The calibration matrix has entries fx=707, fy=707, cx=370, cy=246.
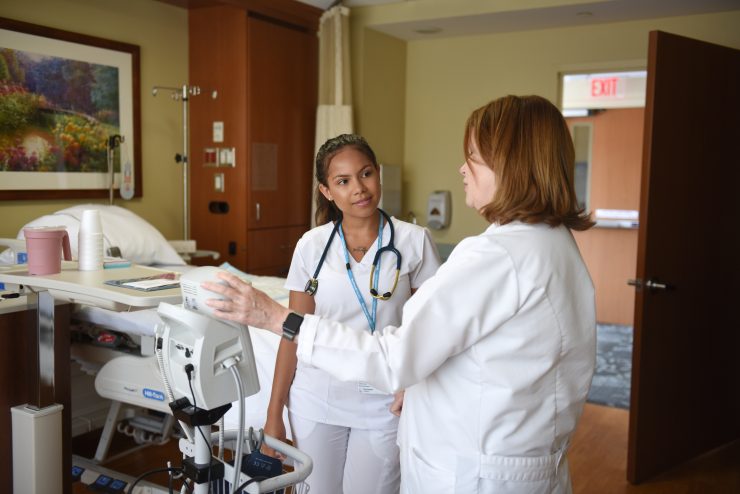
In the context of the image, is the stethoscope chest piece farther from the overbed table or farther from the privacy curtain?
the privacy curtain

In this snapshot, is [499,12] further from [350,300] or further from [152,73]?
[350,300]

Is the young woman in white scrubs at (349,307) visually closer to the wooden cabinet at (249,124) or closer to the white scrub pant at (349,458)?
the white scrub pant at (349,458)

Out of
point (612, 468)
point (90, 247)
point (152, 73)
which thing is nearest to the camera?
point (90, 247)

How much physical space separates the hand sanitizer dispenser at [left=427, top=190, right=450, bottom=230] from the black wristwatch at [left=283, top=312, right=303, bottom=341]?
390 cm

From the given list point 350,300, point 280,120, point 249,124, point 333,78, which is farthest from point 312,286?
point 333,78

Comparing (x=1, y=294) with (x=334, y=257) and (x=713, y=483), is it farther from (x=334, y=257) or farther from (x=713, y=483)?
(x=713, y=483)

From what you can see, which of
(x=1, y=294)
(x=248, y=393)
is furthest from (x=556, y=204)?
(x=1, y=294)

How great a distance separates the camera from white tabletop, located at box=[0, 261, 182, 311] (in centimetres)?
147

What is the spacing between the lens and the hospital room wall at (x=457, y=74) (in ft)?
14.6

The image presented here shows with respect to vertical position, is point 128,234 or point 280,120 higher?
point 280,120

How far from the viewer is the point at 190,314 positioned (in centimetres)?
120

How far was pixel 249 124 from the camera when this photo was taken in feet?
13.5

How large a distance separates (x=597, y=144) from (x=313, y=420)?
20.0 ft

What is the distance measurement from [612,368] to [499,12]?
8.28 ft
